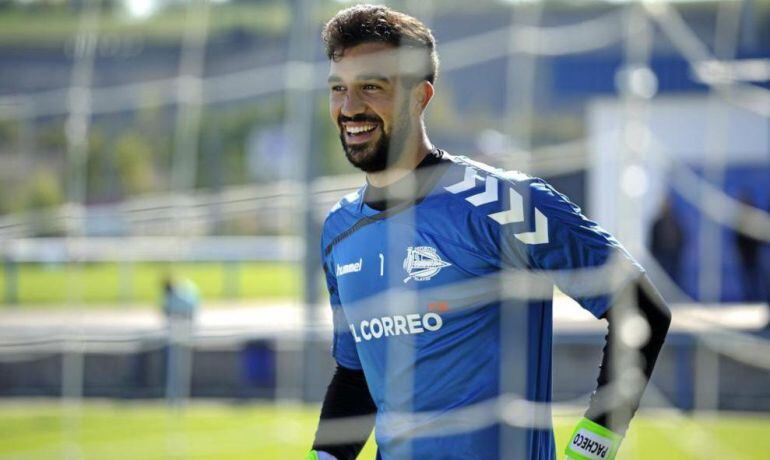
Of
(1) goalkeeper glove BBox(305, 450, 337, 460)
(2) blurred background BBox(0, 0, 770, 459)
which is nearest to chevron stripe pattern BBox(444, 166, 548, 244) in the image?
(1) goalkeeper glove BBox(305, 450, 337, 460)

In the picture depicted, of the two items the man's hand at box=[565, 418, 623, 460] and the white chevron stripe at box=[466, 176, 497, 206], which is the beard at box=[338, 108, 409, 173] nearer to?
the white chevron stripe at box=[466, 176, 497, 206]

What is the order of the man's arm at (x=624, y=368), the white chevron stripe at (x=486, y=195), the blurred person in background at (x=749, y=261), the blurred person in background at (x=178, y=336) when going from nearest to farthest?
the man's arm at (x=624, y=368) → the white chevron stripe at (x=486, y=195) → the blurred person in background at (x=178, y=336) → the blurred person in background at (x=749, y=261)

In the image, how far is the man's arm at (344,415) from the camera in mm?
2383

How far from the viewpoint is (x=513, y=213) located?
2.09 meters

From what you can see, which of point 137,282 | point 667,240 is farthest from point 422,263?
point 137,282

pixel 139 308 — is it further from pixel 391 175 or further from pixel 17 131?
pixel 391 175

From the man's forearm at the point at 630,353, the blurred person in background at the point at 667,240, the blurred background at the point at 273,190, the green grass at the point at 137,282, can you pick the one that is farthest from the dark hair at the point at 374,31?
the green grass at the point at 137,282

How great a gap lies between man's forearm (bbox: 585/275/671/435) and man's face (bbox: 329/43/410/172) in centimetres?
51

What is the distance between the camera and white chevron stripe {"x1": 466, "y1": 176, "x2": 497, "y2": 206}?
2.13 m

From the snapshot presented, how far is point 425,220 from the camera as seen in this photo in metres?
2.21

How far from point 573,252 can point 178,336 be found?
551 cm

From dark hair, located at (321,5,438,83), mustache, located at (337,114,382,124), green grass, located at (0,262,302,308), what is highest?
dark hair, located at (321,5,438,83)

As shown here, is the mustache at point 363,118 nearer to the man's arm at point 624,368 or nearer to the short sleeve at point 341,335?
the short sleeve at point 341,335

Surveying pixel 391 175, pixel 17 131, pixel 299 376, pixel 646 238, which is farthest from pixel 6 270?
pixel 391 175
